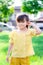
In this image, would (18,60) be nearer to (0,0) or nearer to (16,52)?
(16,52)

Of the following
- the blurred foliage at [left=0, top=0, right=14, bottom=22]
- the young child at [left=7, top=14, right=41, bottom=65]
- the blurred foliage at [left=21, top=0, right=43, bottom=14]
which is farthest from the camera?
the blurred foliage at [left=0, top=0, right=14, bottom=22]

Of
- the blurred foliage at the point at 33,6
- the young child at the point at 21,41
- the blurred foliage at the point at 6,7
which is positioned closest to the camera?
the young child at the point at 21,41

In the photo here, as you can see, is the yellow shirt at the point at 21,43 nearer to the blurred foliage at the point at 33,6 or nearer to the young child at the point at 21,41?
the young child at the point at 21,41

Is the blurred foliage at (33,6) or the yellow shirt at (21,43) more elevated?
the yellow shirt at (21,43)

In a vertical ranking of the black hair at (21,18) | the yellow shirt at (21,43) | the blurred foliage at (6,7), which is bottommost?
the blurred foliage at (6,7)

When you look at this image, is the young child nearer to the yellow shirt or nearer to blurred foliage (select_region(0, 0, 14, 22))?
the yellow shirt

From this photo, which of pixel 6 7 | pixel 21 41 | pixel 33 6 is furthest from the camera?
pixel 6 7

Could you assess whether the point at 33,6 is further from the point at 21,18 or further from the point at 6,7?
the point at 21,18

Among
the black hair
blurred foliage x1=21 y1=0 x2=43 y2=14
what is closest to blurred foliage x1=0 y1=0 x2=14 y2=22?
blurred foliage x1=21 y1=0 x2=43 y2=14

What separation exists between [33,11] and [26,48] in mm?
16752

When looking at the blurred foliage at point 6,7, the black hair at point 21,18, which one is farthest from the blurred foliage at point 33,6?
the black hair at point 21,18

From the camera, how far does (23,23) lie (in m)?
3.19

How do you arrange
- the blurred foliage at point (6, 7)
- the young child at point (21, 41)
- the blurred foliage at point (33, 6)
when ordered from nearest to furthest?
the young child at point (21, 41) < the blurred foliage at point (33, 6) < the blurred foliage at point (6, 7)

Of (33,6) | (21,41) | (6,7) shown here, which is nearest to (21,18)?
(21,41)
